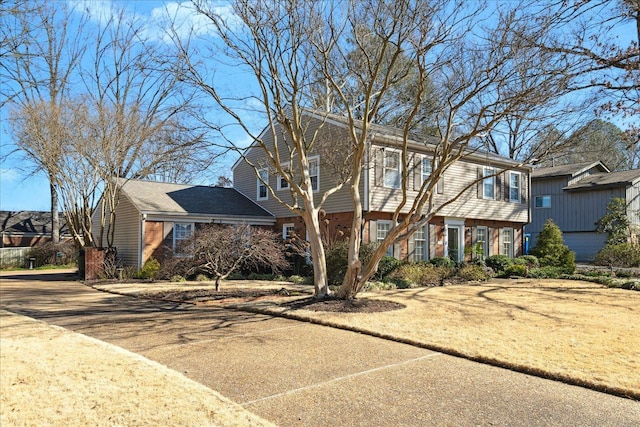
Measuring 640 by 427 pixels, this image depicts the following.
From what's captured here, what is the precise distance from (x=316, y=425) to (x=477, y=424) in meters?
1.47

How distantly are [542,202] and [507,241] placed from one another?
34.0 feet

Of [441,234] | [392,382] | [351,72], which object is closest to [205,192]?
[441,234]

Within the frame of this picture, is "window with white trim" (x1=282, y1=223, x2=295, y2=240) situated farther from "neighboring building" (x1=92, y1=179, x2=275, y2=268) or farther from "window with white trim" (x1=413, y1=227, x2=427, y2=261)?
"window with white trim" (x1=413, y1=227, x2=427, y2=261)

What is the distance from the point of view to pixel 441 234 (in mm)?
21562

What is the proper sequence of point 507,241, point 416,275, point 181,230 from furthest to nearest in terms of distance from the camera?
1. point 507,241
2. point 181,230
3. point 416,275

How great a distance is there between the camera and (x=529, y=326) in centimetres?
908

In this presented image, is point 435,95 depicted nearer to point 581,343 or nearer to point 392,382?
point 581,343

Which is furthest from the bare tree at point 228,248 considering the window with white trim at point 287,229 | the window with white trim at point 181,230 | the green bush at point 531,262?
the green bush at point 531,262

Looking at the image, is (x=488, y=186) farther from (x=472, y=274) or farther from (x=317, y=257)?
(x=317, y=257)

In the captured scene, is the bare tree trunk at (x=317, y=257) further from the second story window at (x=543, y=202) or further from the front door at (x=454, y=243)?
the second story window at (x=543, y=202)

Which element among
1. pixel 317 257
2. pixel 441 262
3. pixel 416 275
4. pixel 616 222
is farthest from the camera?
pixel 616 222

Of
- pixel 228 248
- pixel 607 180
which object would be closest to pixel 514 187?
pixel 607 180

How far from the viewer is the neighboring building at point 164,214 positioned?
19703mm

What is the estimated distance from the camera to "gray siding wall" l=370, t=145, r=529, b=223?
61.1 feet
